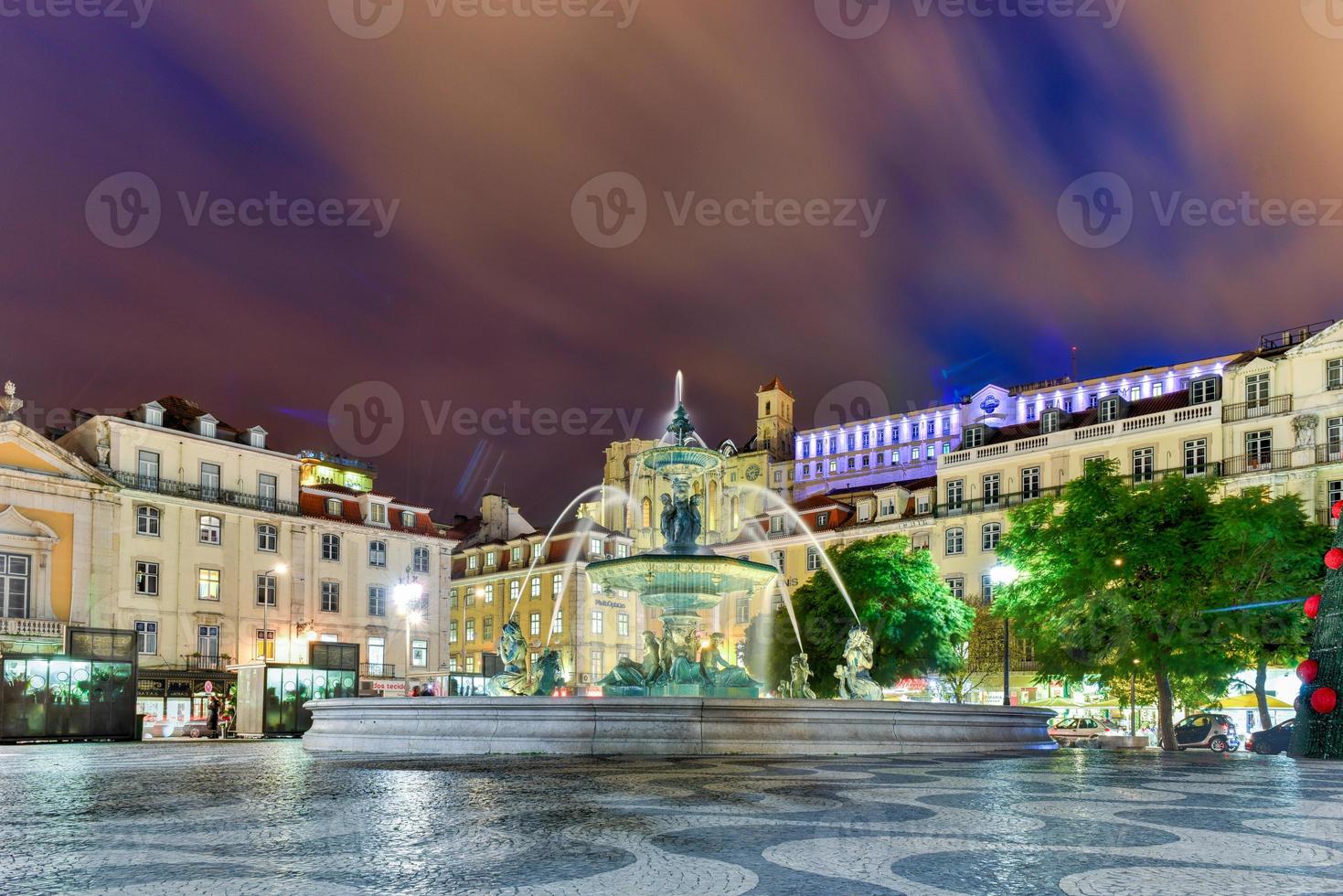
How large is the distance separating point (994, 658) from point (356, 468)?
67.4 metres

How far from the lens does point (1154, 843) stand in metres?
8.19

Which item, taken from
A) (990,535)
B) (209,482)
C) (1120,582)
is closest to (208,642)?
(209,482)

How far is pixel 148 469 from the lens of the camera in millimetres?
56938

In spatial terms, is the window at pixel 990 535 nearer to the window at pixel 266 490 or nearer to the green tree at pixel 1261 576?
the green tree at pixel 1261 576

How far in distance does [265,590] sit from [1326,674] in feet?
170

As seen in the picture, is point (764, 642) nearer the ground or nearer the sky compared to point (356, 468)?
nearer the ground

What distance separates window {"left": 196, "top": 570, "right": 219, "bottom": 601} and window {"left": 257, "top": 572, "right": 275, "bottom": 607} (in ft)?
7.25

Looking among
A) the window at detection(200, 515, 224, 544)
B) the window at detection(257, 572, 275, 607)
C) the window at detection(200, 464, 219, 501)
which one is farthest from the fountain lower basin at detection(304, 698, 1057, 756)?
the window at detection(257, 572, 275, 607)

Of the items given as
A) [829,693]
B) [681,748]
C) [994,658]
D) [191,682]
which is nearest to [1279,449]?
[994,658]

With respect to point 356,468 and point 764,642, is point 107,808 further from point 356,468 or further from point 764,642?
point 356,468

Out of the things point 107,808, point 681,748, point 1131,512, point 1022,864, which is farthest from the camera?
point 1131,512

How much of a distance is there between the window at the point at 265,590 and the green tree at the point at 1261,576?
141 ft

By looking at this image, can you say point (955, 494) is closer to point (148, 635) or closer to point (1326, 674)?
point (148, 635)

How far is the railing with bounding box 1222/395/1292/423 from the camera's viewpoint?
52.1 metres
